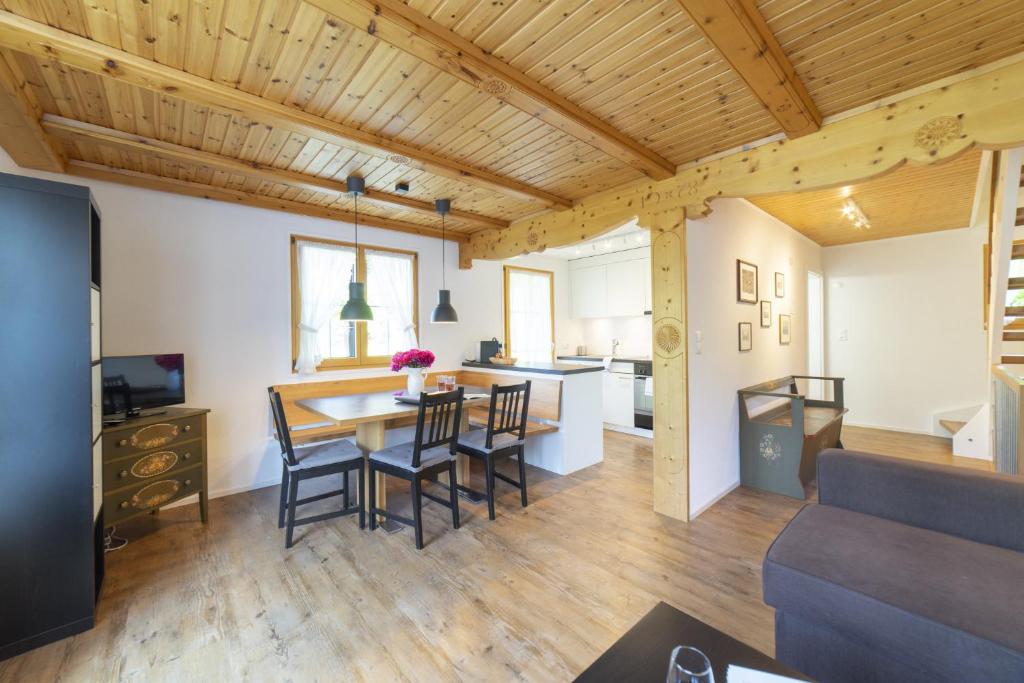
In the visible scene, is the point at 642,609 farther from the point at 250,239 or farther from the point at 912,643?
the point at 250,239

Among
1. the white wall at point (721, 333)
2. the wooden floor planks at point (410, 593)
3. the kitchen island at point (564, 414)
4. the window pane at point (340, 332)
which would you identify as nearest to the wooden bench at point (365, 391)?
the kitchen island at point (564, 414)

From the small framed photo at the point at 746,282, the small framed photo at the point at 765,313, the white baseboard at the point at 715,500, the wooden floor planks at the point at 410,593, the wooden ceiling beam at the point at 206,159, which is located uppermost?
the wooden ceiling beam at the point at 206,159

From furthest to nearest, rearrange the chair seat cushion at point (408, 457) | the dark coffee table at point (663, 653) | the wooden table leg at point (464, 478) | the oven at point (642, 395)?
the oven at point (642, 395) → the wooden table leg at point (464, 478) → the chair seat cushion at point (408, 457) → the dark coffee table at point (663, 653)

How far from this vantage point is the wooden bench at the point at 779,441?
3258 millimetres

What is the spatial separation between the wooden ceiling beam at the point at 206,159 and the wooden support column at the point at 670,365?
2.16 m

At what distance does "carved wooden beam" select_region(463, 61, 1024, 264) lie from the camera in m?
1.85

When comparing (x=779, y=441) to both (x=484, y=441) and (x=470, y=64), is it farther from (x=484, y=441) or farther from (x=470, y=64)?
(x=470, y=64)

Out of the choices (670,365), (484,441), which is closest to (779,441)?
(670,365)

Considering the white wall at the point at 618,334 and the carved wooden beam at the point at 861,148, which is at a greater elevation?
the carved wooden beam at the point at 861,148

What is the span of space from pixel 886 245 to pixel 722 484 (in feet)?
14.9

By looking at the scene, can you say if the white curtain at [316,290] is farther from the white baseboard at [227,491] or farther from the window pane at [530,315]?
the window pane at [530,315]

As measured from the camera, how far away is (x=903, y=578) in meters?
1.39

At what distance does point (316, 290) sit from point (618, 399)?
379cm

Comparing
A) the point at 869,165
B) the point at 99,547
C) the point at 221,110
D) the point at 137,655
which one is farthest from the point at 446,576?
the point at 869,165
